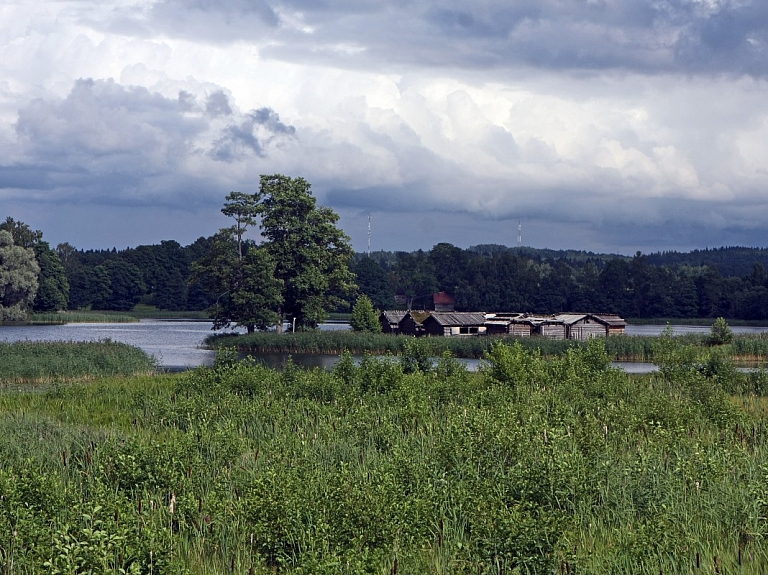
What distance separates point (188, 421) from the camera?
66.8 ft

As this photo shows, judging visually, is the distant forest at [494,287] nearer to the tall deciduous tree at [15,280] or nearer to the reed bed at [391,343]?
the tall deciduous tree at [15,280]

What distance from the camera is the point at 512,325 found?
7506 centimetres

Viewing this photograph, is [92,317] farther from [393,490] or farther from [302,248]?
[393,490]

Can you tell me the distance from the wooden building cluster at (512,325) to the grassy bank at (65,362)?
34861 millimetres

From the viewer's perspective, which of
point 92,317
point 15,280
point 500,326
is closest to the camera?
point 500,326

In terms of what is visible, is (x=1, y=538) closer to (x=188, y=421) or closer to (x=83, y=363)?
(x=188, y=421)

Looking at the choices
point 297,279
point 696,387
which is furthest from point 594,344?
point 297,279

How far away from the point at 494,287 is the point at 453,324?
222ft

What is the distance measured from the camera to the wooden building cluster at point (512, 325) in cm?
7350

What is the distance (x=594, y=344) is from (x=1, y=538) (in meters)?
22.3

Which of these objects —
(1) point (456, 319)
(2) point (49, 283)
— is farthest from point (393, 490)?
(2) point (49, 283)

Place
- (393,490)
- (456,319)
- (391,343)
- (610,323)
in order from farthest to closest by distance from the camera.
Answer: (610,323)
(456,319)
(391,343)
(393,490)

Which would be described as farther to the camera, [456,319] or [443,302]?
[443,302]

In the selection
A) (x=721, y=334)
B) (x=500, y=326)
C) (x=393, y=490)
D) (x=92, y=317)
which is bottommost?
(x=500, y=326)
